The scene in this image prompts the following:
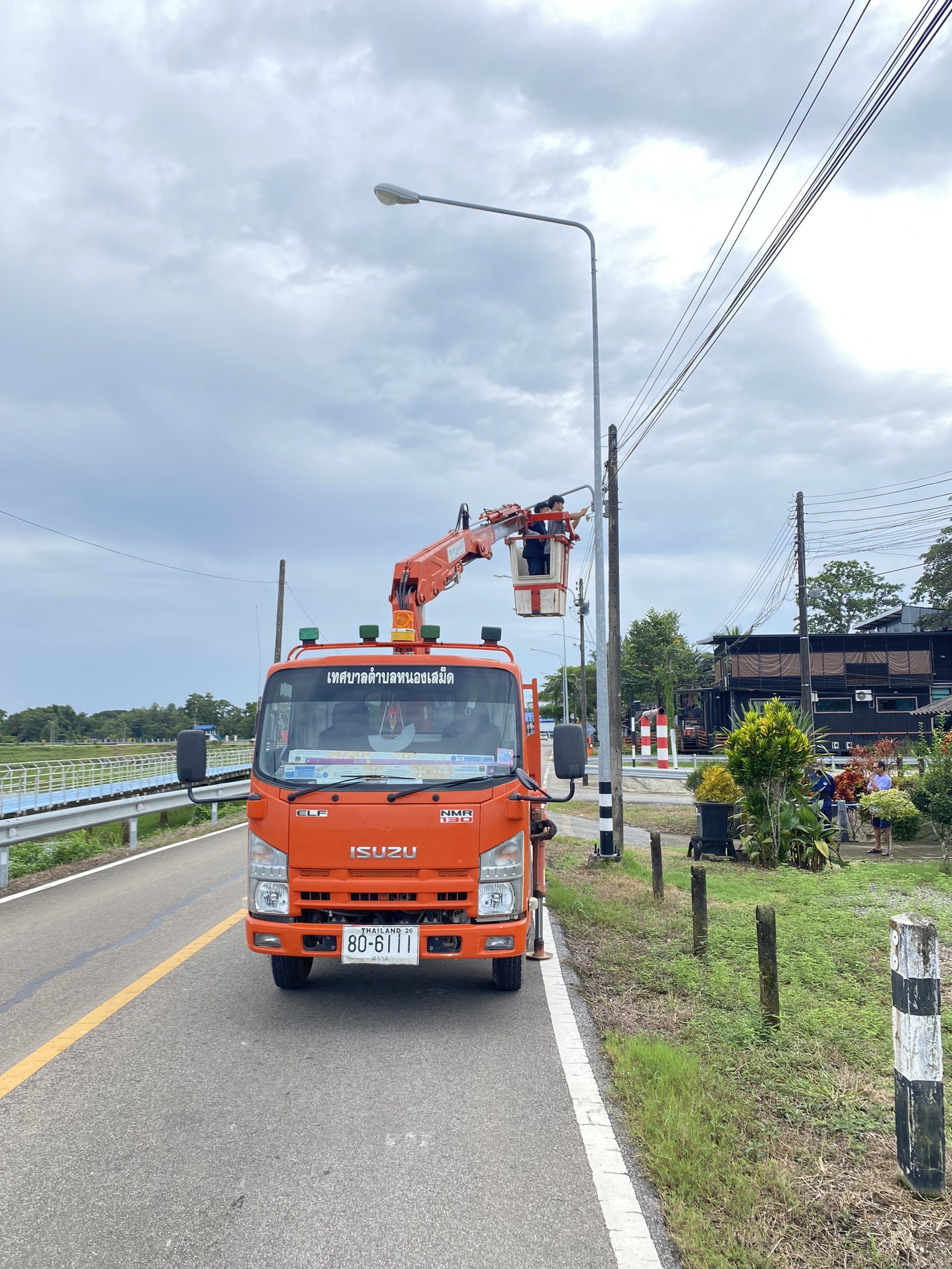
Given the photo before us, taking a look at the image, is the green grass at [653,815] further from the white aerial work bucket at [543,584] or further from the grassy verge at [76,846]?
the grassy verge at [76,846]

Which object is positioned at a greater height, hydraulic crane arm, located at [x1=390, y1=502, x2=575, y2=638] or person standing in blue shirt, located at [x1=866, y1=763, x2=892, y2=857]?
hydraulic crane arm, located at [x1=390, y1=502, x2=575, y2=638]

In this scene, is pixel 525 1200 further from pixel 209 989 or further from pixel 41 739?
pixel 41 739

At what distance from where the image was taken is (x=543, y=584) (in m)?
12.2

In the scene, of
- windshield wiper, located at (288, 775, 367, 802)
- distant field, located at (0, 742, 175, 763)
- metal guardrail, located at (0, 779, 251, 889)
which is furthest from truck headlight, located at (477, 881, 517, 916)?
distant field, located at (0, 742, 175, 763)

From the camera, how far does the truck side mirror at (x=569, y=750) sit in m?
6.21

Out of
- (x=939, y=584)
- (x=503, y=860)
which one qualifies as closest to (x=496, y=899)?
(x=503, y=860)

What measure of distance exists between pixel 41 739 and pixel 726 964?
93.1m

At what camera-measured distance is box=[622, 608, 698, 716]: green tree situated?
69250 millimetres

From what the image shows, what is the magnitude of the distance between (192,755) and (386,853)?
182 cm

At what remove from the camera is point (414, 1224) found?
10.5 ft

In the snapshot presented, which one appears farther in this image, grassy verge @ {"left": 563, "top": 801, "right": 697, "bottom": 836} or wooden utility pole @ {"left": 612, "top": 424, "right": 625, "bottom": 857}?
grassy verge @ {"left": 563, "top": 801, "right": 697, "bottom": 836}

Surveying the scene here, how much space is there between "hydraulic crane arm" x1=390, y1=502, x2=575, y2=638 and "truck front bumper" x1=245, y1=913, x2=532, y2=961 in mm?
2684

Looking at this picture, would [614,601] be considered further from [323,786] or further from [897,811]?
[323,786]

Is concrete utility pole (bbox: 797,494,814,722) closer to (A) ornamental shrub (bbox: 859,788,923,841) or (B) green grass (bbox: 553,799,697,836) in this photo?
(B) green grass (bbox: 553,799,697,836)
